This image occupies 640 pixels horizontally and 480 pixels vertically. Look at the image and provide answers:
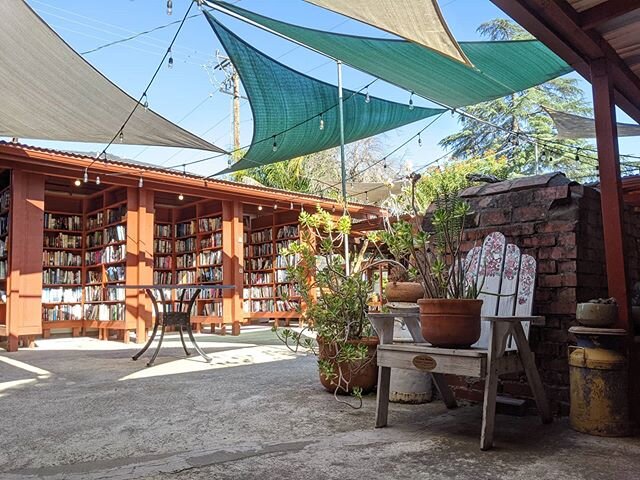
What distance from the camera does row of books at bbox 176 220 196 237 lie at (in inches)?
353

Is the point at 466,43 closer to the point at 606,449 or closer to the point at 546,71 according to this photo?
the point at 546,71

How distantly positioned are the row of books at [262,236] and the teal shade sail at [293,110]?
2.20 meters

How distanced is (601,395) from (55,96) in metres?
5.05

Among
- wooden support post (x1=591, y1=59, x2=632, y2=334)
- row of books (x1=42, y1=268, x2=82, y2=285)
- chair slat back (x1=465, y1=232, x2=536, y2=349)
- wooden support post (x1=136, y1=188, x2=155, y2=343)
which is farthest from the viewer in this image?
row of books (x1=42, y1=268, x2=82, y2=285)

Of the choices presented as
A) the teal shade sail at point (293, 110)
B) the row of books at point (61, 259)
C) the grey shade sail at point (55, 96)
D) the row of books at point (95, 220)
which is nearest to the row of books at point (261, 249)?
the teal shade sail at point (293, 110)

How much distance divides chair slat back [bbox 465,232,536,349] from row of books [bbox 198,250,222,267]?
615 cm

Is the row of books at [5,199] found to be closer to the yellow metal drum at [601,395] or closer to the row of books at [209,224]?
the row of books at [209,224]

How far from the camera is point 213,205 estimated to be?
28.5 ft

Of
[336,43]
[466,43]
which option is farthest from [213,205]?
[466,43]

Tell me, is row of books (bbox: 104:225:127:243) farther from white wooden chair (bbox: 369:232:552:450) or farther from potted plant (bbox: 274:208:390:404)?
white wooden chair (bbox: 369:232:552:450)

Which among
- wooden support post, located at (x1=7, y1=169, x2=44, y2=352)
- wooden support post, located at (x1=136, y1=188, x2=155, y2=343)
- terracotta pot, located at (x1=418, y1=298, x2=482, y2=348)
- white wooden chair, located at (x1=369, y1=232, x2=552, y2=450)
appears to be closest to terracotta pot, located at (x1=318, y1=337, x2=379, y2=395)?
white wooden chair, located at (x1=369, y1=232, x2=552, y2=450)

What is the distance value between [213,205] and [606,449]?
7.37m

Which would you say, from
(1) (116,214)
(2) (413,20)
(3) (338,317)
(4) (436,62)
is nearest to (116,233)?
(1) (116,214)

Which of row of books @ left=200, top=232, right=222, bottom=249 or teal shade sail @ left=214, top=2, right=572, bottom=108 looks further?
row of books @ left=200, top=232, right=222, bottom=249
